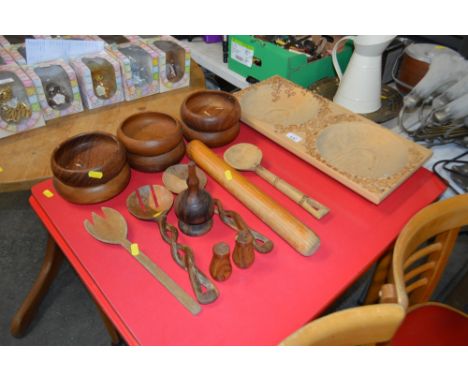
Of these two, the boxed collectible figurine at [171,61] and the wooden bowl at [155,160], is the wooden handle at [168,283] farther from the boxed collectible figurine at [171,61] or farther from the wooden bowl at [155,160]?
the boxed collectible figurine at [171,61]

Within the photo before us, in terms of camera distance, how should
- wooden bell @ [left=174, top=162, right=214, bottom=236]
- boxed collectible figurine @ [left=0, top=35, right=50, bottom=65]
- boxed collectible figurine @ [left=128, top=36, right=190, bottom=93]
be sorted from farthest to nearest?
boxed collectible figurine @ [left=128, top=36, right=190, bottom=93]
boxed collectible figurine @ [left=0, top=35, right=50, bottom=65]
wooden bell @ [left=174, top=162, right=214, bottom=236]

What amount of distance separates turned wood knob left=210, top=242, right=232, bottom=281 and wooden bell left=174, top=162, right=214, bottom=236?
95 mm

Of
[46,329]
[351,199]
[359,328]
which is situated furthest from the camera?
[46,329]

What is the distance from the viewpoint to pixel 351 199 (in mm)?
815

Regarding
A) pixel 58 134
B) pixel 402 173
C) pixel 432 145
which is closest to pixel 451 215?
pixel 402 173

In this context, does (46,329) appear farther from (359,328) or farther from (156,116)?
(359,328)

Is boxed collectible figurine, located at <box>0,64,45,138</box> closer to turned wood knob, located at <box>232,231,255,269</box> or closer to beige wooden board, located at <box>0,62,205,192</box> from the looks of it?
beige wooden board, located at <box>0,62,205,192</box>

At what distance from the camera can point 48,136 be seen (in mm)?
1026

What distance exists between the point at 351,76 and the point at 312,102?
0.20 meters

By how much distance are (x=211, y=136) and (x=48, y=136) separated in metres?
0.47

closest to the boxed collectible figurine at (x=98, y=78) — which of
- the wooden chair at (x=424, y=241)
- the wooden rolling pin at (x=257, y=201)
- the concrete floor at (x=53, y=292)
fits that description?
the wooden rolling pin at (x=257, y=201)

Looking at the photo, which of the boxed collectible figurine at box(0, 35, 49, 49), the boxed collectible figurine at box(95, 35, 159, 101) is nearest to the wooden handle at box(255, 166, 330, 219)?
the boxed collectible figurine at box(95, 35, 159, 101)

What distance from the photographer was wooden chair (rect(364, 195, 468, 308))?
601 mm

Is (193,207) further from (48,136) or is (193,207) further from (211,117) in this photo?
(48,136)
